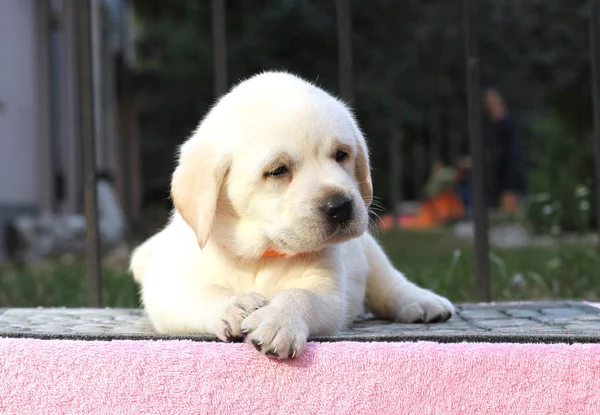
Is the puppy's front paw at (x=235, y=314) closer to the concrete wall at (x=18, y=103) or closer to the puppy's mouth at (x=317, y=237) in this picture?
the puppy's mouth at (x=317, y=237)

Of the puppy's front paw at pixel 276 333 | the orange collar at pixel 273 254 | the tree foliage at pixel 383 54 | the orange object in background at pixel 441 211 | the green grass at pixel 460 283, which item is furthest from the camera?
the orange object in background at pixel 441 211

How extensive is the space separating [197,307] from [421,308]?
0.92 metres

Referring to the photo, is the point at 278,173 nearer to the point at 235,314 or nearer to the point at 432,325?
the point at 235,314

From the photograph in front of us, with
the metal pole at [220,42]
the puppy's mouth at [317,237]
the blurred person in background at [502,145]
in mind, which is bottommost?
the blurred person in background at [502,145]

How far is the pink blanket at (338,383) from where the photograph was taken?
2041 mm

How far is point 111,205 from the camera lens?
1163cm

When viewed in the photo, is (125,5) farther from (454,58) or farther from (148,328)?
(148,328)

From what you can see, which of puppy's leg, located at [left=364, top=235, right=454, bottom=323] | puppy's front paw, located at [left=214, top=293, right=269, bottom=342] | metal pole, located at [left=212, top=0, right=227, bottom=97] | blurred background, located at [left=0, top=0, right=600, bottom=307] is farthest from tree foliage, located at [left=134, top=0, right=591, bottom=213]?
puppy's front paw, located at [left=214, top=293, right=269, bottom=342]

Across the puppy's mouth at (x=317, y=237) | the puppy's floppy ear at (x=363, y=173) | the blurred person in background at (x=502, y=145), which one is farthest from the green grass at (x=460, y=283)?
the blurred person in background at (x=502, y=145)

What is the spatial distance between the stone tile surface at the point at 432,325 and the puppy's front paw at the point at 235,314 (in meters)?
0.05

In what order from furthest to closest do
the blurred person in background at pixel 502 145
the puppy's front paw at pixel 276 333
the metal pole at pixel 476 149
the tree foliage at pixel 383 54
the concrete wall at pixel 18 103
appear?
the blurred person in background at pixel 502 145
the tree foliage at pixel 383 54
the concrete wall at pixel 18 103
the metal pole at pixel 476 149
the puppy's front paw at pixel 276 333

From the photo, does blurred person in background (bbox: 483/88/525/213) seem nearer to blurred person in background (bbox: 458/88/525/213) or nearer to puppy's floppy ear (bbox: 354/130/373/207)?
blurred person in background (bbox: 458/88/525/213)

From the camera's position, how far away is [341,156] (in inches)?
102

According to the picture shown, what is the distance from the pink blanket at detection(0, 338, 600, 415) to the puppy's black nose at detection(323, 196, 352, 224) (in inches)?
16.7
